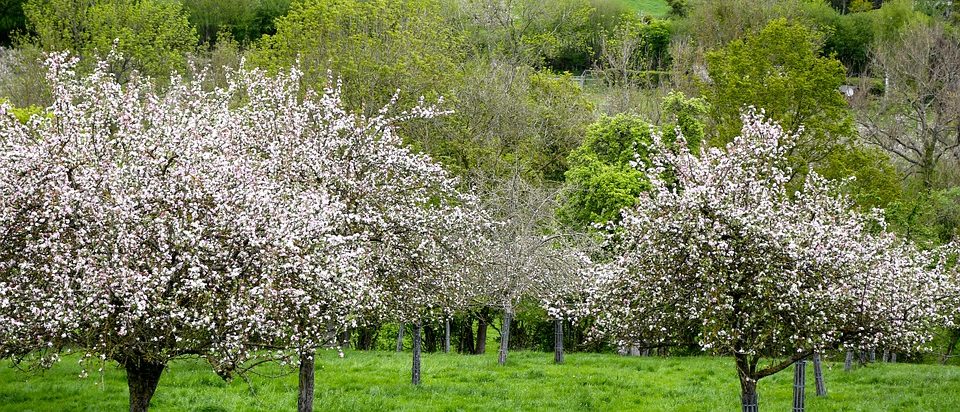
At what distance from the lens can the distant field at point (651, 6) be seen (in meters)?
110

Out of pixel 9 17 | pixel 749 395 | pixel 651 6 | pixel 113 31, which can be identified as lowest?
pixel 749 395

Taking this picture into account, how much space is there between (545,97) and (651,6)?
72.3m

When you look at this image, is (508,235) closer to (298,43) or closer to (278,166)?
(278,166)

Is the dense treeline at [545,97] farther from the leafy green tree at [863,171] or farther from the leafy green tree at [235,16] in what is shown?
the leafy green tree at [235,16]

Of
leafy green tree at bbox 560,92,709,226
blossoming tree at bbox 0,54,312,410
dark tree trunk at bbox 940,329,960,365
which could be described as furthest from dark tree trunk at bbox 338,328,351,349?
dark tree trunk at bbox 940,329,960,365

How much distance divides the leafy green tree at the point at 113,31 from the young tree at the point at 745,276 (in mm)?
43631

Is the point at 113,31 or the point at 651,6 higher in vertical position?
the point at 651,6

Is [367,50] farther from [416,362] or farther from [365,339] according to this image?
[416,362]

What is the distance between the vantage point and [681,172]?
1677cm

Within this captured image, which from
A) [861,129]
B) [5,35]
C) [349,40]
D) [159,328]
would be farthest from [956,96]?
[5,35]

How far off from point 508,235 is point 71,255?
16.0m

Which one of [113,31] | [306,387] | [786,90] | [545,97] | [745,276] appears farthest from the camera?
[113,31]

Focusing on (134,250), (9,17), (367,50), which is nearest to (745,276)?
(134,250)

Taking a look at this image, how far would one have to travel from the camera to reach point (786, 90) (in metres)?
42.0
